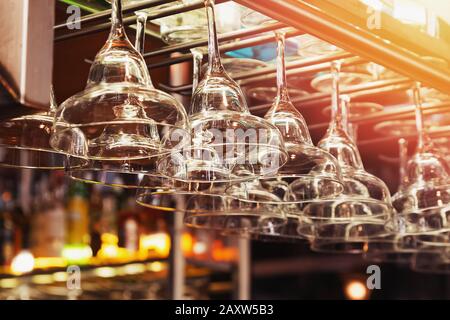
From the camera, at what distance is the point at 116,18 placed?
1.05 m

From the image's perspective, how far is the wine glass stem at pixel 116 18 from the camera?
1.04 meters

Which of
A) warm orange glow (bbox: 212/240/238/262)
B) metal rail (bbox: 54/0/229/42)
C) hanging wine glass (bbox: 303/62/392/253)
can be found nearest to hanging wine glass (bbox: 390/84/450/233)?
hanging wine glass (bbox: 303/62/392/253)

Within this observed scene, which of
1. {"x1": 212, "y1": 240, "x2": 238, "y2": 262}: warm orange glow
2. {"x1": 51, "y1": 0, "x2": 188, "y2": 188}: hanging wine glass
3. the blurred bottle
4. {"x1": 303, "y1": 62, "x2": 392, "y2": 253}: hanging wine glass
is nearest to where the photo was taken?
{"x1": 51, "y1": 0, "x2": 188, "y2": 188}: hanging wine glass

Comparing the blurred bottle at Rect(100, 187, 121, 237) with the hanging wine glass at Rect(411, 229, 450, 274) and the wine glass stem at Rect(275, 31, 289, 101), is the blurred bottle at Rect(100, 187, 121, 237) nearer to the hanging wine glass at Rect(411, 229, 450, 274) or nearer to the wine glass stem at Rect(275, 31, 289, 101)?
the hanging wine glass at Rect(411, 229, 450, 274)

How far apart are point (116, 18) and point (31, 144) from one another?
0.60ft

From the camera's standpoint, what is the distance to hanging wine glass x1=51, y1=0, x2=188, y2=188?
3.20 feet

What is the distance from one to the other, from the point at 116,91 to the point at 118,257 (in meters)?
2.92

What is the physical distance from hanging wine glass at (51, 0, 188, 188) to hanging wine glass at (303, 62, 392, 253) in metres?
0.40

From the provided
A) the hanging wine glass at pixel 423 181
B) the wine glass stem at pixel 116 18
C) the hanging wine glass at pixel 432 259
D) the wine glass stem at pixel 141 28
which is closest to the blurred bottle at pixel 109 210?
the hanging wine glass at pixel 432 259

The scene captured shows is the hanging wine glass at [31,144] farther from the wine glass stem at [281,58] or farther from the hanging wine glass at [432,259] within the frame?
the hanging wine glass at [432,259]

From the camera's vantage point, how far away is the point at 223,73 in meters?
1.19

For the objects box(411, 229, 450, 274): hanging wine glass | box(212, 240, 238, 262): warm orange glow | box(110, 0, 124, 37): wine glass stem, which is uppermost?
box(212, 240, 238, 262): warm orange glow

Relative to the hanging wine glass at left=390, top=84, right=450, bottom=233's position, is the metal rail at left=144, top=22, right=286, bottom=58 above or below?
above
